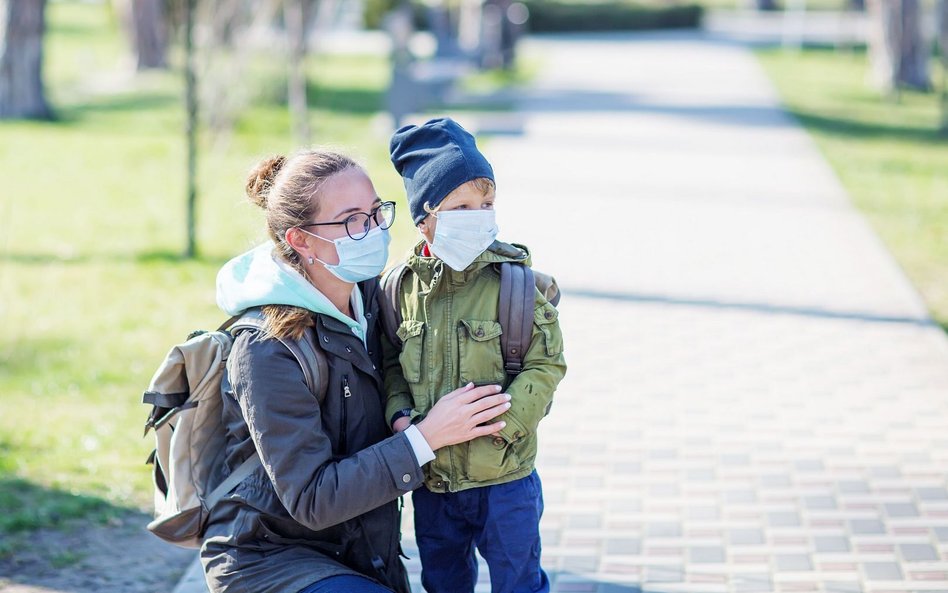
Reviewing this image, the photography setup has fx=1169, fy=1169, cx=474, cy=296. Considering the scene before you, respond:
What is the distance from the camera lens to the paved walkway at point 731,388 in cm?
438

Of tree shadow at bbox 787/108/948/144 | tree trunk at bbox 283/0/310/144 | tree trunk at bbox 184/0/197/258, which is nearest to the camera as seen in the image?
tree trunk at bbox 184/0/197/258

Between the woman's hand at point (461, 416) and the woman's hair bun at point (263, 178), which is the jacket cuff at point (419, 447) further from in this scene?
the woman's hair bun at point (263, 178)

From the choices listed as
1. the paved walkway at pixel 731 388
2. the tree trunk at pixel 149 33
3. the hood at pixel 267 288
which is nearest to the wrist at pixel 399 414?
the hood at pixel 267 288

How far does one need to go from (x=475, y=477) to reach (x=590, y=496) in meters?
2.14

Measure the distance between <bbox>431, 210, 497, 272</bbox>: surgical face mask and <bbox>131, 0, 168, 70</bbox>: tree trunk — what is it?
68.0 ft

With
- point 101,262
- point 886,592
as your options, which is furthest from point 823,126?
point 886,592

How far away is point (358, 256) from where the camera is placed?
2877 millimetres

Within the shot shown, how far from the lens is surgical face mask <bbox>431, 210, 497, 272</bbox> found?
2.86 m

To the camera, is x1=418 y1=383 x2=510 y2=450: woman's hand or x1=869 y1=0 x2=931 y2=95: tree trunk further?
x1=869 y1=0 x2=931 y2=95: tree trunk

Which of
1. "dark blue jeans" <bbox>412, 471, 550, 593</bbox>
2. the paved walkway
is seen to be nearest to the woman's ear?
"dark blue jeans" <bbox>412, 471, 550, 593</bbox>

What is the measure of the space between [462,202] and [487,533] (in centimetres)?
84

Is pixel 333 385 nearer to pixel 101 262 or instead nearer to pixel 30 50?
pixel 101 262

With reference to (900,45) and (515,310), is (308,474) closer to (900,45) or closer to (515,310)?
(515,310)

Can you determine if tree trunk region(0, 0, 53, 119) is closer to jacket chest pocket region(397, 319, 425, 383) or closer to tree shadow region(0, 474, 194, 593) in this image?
tree shadow region(0, 474, 194, 593)
